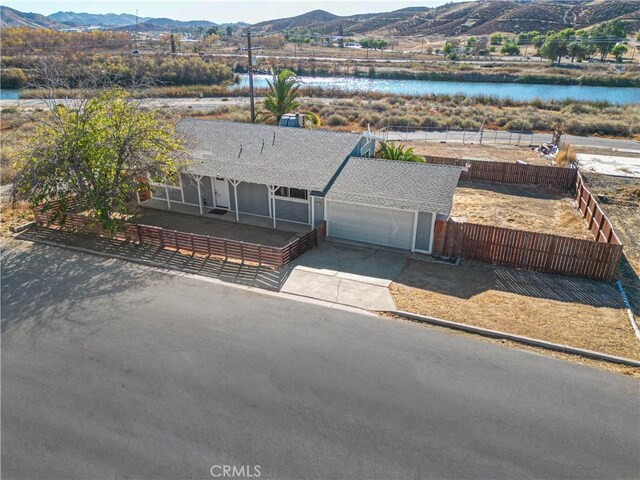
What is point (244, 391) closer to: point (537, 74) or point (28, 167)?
point (28, 167)

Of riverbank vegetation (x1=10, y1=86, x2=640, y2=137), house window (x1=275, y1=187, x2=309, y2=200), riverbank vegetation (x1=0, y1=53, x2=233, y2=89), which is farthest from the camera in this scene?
riverbank vegetation (x1=0, y1=53, x2=233, y2=89)

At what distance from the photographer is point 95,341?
12539mm

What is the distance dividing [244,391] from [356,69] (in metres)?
111

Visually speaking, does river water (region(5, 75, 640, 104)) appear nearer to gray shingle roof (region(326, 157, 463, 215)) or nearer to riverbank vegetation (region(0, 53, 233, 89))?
riverbank vegetation (region(0, 53, 233, 89))

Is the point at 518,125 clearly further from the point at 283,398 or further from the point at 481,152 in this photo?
the point at 283,398

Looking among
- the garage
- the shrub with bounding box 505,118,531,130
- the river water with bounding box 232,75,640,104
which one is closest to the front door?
the garage

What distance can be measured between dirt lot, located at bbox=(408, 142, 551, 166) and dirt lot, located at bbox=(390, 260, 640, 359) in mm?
18389

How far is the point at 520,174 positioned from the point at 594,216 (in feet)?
25.8

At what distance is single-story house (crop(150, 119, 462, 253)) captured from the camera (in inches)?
724

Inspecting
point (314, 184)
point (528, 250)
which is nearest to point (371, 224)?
point (314, 184)

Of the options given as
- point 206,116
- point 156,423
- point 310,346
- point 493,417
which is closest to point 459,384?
→ point 493,417

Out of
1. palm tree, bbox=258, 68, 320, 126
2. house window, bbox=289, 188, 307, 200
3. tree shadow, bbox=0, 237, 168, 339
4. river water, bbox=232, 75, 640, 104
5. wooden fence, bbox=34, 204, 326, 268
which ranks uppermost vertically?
palm tree, bbox=258, 68, 320, 126

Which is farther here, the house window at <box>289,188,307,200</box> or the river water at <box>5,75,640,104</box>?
the river water at <box>5,75,640,104</box>

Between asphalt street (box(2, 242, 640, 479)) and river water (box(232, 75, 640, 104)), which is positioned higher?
asphalt street (box(2, 242, 640, 479))
